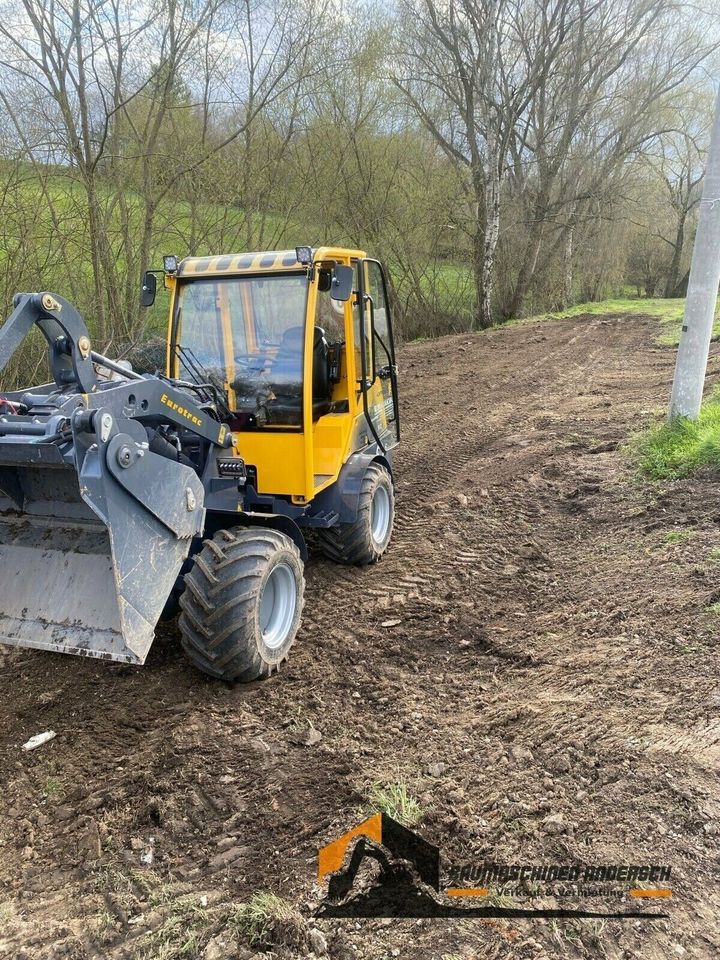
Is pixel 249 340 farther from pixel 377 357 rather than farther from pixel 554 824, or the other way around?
pixel 554 824

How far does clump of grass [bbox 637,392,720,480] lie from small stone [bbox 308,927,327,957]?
14.8ft

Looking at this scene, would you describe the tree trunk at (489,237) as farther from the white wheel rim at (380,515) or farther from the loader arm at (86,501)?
the loader arm at (86,501)

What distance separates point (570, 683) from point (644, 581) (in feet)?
3.82

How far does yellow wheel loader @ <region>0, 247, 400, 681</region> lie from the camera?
2672mm

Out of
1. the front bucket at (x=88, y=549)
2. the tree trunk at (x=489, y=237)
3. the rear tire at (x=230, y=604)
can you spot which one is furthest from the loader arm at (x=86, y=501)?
the tree trunk at (x=489, y=237)

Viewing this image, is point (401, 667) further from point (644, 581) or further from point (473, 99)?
point (473, 99)

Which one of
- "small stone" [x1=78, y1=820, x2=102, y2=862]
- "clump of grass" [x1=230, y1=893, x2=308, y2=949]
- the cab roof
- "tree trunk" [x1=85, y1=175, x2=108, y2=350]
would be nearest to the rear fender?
the cab roof

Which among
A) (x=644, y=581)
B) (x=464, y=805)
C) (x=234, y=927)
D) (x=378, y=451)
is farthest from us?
(x=378, y=451)

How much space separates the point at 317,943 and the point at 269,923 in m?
0.17

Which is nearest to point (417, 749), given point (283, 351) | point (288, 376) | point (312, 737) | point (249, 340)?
point (312, 737)

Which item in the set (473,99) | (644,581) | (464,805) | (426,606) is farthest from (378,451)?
(473,99)

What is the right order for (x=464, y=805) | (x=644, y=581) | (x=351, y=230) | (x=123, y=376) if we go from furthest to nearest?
(x=351, y=230) < (x=644, y=581) < (x=123, y=376) < (x=464, y=805)

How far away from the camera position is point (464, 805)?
248 cm

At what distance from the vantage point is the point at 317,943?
76.9 inches
